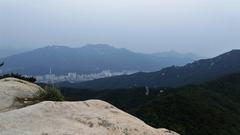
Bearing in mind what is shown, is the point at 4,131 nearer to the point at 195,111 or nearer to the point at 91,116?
the point at 91,116

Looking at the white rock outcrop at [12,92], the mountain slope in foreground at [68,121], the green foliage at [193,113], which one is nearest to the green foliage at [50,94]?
the white rock outcrop at [12,92]

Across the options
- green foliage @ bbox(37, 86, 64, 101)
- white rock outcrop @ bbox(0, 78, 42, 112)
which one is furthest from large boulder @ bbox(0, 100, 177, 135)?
green foliage @ bbox(37, 86, 64, 101)

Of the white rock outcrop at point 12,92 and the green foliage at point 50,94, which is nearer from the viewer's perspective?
the white rock outcrop at point 12,92

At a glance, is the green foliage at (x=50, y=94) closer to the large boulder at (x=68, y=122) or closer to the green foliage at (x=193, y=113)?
the large boulder at (x=68, y=122)

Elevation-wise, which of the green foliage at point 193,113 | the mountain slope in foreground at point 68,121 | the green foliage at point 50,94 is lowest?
the green foliage at point 193,113

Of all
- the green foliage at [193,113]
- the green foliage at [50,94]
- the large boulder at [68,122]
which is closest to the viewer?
the large boulder at [68,122]

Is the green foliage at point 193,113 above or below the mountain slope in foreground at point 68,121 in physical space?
below

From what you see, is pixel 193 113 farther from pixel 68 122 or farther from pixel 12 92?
pixel 68 122

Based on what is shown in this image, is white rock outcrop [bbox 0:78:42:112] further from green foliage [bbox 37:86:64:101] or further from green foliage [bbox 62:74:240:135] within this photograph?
green foliage [bbox 62:74:240:135]
